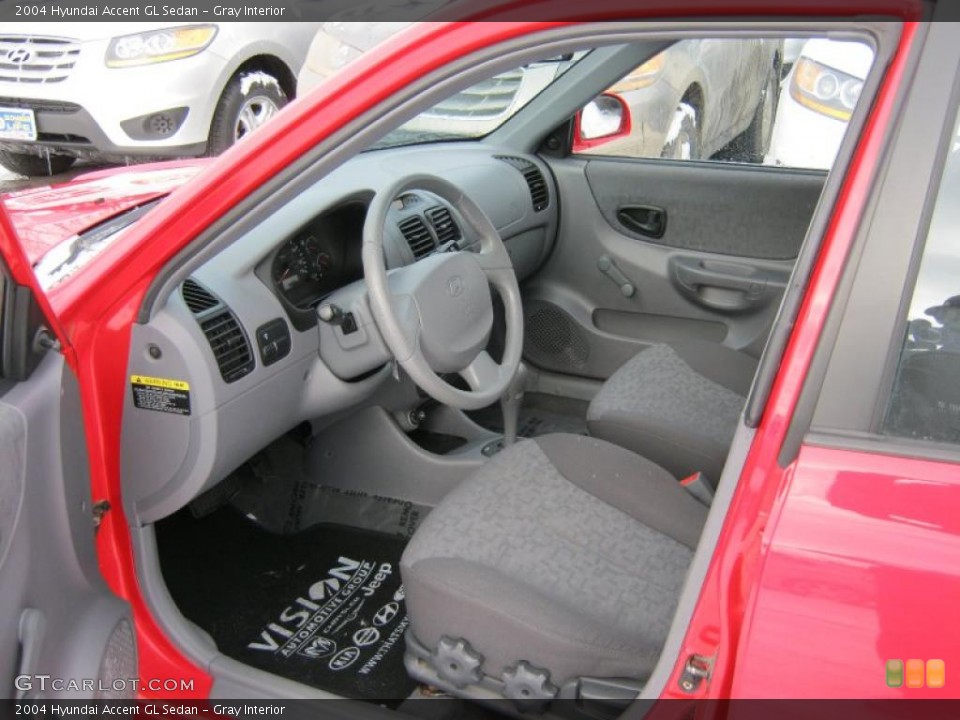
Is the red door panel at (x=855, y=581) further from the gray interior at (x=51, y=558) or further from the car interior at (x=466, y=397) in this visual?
the gray interior at (x=51, y=558)

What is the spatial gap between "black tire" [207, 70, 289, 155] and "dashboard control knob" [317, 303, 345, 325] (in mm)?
3420

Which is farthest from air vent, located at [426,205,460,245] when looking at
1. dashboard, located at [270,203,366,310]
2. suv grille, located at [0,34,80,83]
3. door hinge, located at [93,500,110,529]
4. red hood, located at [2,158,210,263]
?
suv grille, located at [0,34,80,83]

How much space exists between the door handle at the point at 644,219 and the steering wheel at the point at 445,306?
0.89 metres

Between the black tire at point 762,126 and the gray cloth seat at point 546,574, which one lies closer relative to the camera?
the gray cloth seat at point 546,574

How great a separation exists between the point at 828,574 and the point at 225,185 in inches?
40.3

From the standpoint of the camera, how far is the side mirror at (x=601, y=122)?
304cm

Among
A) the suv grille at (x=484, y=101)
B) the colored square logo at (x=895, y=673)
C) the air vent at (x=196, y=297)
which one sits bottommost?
the air vent at (x=196, y=297)

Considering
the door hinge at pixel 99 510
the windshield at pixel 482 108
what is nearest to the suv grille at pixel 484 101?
the windshield at pixel 482 108

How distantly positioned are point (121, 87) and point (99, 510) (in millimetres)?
4047

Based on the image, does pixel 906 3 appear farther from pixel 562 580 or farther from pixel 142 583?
pixel 142 583

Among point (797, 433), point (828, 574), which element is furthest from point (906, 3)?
point (828, 574)

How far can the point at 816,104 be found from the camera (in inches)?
88.3

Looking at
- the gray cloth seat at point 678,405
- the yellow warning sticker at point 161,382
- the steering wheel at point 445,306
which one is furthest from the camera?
the gray cloth seat at point 678,405

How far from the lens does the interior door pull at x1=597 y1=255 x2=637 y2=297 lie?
123 inches
